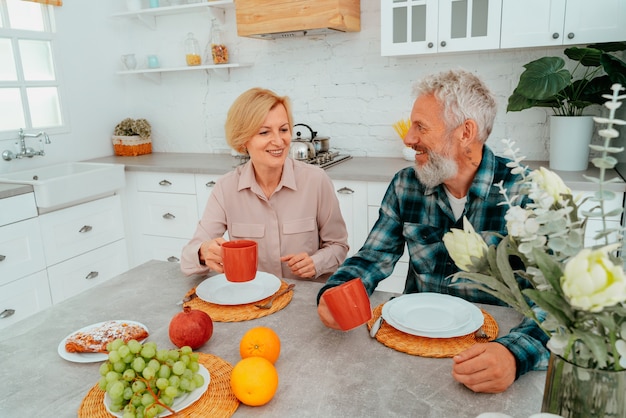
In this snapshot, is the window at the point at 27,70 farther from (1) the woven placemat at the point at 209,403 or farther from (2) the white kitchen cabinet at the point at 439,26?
(1) the woven placemat at the point at 209,403

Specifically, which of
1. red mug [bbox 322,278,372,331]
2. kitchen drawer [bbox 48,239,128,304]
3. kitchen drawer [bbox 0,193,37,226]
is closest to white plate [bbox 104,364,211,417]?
red mug [bbox 322,278,372,331]

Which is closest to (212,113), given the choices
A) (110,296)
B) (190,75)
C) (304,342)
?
(190,75)

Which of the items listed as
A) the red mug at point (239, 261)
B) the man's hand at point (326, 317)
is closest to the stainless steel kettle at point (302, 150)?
the red mug at point (239, 261)

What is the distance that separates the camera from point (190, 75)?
3764 mm

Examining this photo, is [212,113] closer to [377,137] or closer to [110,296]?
[377,137]

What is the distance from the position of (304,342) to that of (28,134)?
9.09 feet

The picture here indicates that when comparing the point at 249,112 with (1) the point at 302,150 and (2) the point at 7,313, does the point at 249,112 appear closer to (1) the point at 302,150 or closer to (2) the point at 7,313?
(1) the point at 302,150

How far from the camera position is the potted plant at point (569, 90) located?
2281mm

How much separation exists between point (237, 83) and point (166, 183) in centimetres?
91

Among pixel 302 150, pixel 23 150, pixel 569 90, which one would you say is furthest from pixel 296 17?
pixel 23 150

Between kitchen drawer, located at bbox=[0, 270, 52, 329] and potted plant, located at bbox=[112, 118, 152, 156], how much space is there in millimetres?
1221

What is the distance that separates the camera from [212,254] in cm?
154

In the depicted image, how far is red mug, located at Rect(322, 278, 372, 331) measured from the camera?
1.06m

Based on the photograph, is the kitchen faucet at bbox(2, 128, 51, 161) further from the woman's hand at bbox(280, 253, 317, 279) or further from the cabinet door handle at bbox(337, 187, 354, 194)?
the woman's hand at bbox(280, 253, 317, 279)
